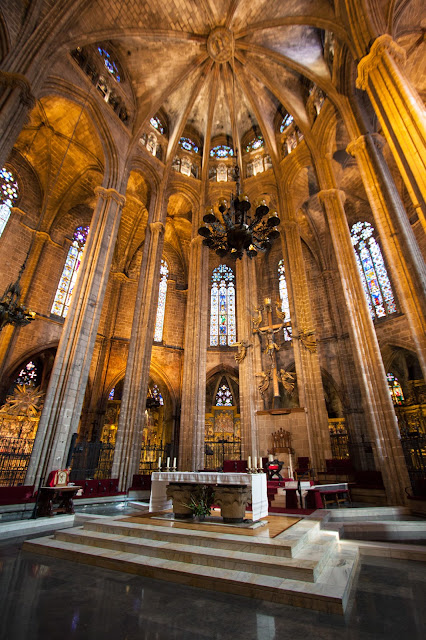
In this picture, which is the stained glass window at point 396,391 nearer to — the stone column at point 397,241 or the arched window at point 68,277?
the stone column at point 397,241

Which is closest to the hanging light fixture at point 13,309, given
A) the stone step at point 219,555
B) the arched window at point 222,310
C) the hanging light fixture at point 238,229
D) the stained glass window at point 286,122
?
the hanging light fixture at point 238,229

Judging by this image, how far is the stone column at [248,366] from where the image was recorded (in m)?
11.1

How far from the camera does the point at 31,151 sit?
46.1 ft

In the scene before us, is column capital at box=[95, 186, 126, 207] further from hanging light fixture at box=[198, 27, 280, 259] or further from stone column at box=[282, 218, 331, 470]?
stone column at box=[282, 218, 331, 470]

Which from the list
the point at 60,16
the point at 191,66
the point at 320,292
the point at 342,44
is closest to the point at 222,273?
the point at 320,292

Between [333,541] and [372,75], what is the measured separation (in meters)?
10.1

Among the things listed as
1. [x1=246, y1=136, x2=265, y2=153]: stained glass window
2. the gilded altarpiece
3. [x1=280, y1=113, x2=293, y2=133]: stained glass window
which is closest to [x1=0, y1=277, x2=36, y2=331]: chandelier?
the gilded altarpiece

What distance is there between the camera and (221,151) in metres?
17.9

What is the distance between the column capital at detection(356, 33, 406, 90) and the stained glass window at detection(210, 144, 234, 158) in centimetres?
1067

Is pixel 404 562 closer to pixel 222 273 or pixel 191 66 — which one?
pixel 222 273

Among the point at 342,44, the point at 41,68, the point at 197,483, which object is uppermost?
the point at 342,44

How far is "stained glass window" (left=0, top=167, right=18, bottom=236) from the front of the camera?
44.5 feet

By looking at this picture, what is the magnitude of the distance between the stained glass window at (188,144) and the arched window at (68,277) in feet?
23.7

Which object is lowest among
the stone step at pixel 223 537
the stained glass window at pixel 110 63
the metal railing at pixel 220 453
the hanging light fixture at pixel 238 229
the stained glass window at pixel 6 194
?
the stone step at pixel 223 537
